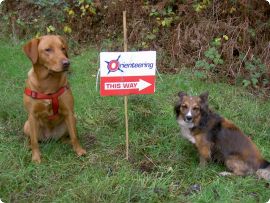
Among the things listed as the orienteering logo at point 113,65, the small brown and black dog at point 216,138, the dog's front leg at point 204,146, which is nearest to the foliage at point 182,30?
the small brown and black dog at point 216,138

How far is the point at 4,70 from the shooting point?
28.3 ft

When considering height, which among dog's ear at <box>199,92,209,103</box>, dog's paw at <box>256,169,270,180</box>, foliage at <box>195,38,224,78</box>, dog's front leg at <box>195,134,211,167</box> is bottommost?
dog's paw at <box>256,169,270,180</box>

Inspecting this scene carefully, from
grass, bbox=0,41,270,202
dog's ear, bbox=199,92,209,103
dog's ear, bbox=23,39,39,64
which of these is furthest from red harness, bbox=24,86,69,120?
dog's ear, bbox=199,92,209,103

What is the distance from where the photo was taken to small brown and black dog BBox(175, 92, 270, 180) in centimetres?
518

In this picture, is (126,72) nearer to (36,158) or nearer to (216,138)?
(216,138)

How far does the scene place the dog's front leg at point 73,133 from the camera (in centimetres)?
555

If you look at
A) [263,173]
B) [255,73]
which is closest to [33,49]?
[263,173]

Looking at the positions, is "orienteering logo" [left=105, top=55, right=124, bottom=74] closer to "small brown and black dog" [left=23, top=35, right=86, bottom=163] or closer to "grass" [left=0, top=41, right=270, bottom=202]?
"small brown and black dog" [left=23, top=35, right=86, bottom=163]

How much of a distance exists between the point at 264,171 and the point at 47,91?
9.19ft

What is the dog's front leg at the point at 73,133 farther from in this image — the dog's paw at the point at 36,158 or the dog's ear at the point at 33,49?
the dog's ear at the point at 33,49

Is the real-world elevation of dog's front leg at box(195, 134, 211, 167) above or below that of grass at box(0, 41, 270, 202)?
above

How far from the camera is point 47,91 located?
5.36 m

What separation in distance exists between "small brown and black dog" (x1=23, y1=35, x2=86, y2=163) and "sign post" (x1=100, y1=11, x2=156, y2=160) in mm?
480

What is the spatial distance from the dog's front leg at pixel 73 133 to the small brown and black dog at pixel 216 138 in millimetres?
1337
